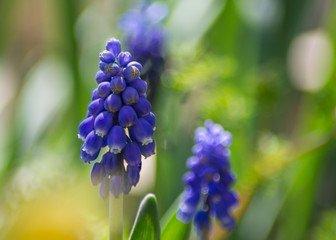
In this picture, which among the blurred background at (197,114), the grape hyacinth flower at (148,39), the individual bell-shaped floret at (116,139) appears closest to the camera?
the individual bell-shaped floret at (116,139)

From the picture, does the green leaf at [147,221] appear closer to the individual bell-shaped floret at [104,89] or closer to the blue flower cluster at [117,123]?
the blue flower cluster at [117,123]

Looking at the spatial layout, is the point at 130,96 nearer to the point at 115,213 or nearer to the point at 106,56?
the point at 106,56

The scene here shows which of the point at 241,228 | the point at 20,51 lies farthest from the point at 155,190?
the point at 20,51

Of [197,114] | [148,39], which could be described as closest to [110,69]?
[148,39]

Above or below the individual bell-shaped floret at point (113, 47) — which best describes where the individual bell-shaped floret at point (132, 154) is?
below

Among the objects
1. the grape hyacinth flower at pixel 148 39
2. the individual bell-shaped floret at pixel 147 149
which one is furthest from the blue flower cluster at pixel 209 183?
the grape hyacinth flower at pixel 148 39

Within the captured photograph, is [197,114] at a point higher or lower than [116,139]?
lower
